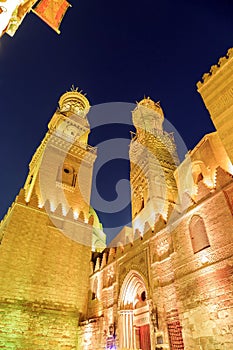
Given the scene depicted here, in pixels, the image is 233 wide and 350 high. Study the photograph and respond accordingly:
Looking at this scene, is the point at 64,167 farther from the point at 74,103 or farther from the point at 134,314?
the point at 134,314

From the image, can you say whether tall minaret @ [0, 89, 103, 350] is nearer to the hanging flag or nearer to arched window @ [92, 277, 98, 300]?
arched window @ [92, 277, 98, 300]

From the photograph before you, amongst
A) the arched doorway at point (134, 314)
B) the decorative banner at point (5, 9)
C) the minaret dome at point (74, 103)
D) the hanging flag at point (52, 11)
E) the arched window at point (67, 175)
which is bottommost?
the arched doorway at point (134, 314)

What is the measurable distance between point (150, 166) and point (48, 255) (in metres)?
11.3

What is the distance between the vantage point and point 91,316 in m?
15.1

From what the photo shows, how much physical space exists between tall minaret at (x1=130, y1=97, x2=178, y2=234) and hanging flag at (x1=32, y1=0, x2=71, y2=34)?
43.6ft

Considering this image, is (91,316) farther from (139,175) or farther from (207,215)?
(139,175)

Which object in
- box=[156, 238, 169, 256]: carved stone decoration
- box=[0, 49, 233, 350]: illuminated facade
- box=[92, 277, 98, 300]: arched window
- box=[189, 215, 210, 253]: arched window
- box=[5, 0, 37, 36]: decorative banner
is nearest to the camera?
box=[5, 0, 37, 36]: decorative banner

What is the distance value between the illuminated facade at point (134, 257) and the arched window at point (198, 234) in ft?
0.15

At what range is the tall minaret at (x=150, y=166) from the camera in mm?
19969

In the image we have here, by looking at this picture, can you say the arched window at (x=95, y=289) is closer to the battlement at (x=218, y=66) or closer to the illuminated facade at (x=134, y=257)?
the illuminated facade at (x=134, y=257)

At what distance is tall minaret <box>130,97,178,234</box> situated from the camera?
1997 centimetres

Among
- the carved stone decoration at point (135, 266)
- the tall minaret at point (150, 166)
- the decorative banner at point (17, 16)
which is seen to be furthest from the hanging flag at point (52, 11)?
the tall minaret at point (150, 166)

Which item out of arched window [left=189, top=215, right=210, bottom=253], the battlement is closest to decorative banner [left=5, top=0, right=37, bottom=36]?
the battlement

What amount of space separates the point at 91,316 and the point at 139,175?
40.9 ft
